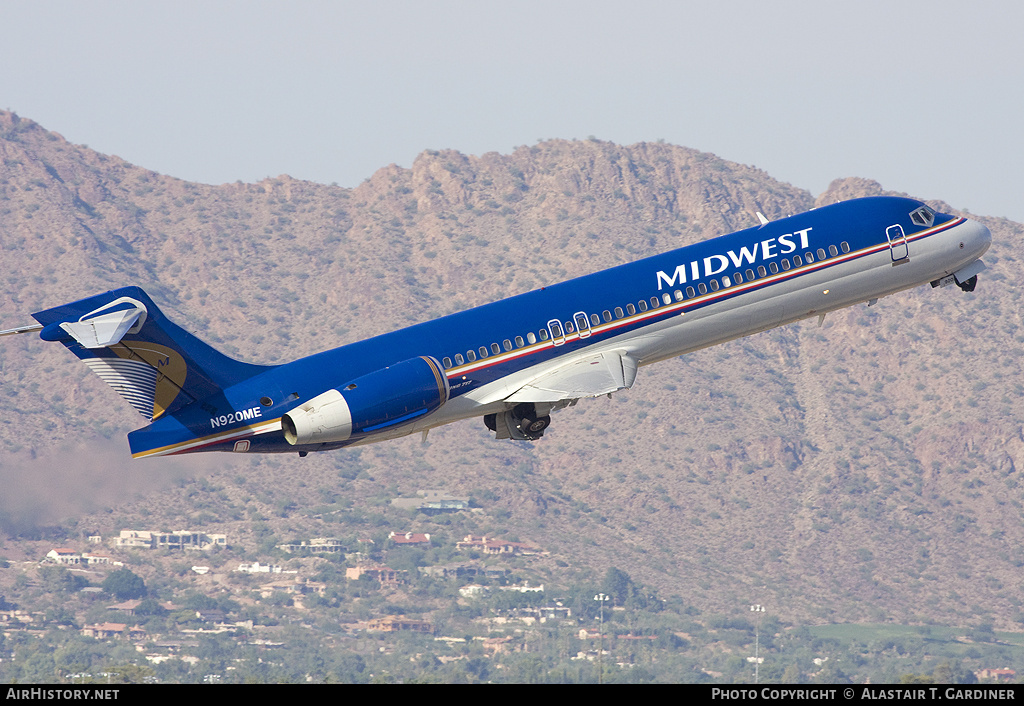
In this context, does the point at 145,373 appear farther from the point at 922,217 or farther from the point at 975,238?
the point at 975,238

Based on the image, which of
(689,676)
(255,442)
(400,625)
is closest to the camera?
(255,442)

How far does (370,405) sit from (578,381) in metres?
6.57

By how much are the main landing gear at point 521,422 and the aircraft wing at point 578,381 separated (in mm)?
1446

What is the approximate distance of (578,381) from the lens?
47.1 m

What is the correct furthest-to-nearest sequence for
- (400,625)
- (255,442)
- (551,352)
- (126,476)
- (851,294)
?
(400,625) < (126,476) < (851,294) < (551,352) < (255,442)

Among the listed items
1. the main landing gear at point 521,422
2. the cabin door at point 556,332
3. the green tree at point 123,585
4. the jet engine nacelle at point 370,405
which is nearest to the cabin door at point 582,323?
the cabin door at point 556,332

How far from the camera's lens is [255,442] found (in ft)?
145

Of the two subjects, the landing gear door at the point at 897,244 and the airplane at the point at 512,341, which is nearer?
the airplane at the point at 512,341

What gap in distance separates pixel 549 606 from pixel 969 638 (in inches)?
2046

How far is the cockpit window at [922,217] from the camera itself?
177 feet

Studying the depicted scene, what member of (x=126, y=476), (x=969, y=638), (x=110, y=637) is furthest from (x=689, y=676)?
(x=126, y=476)

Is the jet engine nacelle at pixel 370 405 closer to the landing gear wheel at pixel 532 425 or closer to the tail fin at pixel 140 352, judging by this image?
the tail fin at pixel 140 352

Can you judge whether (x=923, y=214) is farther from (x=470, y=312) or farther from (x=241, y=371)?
(x=241, y=371)

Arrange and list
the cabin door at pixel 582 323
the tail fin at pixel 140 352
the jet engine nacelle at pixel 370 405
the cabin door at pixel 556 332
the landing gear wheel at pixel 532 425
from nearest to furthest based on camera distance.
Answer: the tail fin at pixel 140 352 → the jet engine nacelle at pixel 370 405 → the cabin door at pixel 556 332 → the cabin door at pixel 582 323 → the landing gear wheel at pixel 532 425
